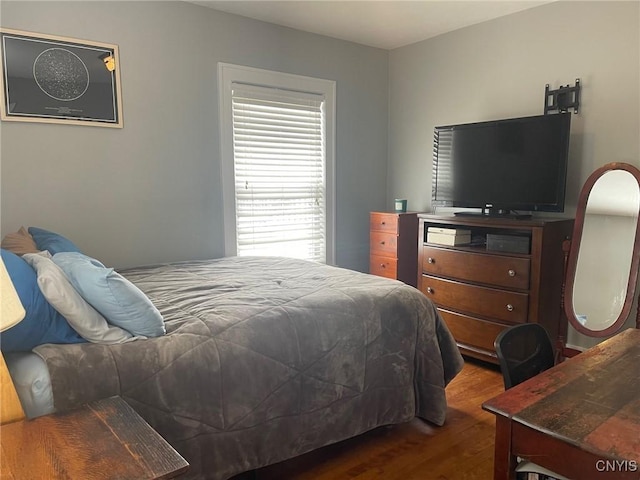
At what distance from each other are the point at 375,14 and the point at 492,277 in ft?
6.99

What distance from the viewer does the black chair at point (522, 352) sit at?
1456 mm

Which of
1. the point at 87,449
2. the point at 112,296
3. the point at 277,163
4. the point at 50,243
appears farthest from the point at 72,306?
the point at 277,163

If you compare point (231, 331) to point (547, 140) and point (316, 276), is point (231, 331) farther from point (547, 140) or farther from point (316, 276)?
point (547, 140)

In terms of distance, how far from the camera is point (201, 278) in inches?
105

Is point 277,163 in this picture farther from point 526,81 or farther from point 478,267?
point 526,81

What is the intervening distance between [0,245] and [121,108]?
3.96 ft

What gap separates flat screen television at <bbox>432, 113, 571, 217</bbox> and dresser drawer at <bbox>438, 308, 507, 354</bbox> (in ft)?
2.65

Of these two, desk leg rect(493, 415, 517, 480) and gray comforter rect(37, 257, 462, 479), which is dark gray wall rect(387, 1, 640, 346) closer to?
gray comforter rect(37, 257, 462, 479)

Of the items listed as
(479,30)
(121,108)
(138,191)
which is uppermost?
(479,30)

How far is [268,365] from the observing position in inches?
73.9

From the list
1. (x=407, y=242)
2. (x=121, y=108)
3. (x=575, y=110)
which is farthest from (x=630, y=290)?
(x=121, y=108)

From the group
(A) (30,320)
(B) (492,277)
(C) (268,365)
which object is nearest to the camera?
(A) (30,320)

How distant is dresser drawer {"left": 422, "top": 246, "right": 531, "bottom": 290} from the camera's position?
9.62 ft

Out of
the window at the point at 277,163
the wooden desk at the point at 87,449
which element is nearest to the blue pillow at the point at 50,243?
the wooden desk at the point at 87,449
